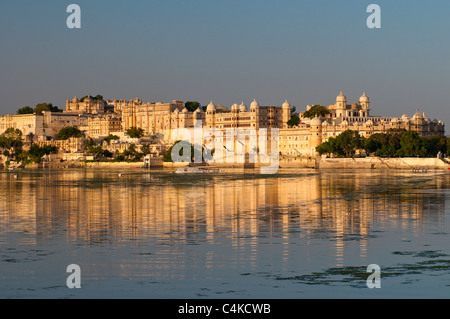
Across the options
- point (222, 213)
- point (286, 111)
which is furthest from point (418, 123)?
point (222, 213)

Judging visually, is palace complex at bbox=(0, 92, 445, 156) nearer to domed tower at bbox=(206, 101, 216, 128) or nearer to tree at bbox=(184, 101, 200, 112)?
domed tower at bbox=(206, 101, 216, 128)

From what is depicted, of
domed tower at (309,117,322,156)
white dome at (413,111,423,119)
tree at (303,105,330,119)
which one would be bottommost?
domed tower at (309,117,322,156)

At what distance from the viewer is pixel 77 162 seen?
114812mm

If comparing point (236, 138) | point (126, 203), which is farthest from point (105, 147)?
point (126, 203)

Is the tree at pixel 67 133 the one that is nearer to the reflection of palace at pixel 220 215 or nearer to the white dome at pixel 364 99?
the white dome at pixel 364 99

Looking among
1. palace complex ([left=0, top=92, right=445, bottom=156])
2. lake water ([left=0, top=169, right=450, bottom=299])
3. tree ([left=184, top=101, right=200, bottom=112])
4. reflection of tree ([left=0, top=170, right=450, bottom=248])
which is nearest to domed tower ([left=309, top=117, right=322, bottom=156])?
palace complex ([left=0, top=92, right=445, bottom=156])

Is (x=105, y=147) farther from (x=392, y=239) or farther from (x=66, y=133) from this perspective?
(x=392, y=239)

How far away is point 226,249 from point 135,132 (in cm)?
10352

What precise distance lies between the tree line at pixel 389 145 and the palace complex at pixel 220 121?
827 centimetres

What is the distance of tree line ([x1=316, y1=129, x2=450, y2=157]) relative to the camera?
80.6 m

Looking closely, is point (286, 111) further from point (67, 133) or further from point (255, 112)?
point (67, 133)

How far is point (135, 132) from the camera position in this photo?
118188 mm

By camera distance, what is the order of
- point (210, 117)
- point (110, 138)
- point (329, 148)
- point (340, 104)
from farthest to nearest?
1. point (110, 138)
2. point (210, 117)
3. point (340, 104)
4. point (329, 148)
